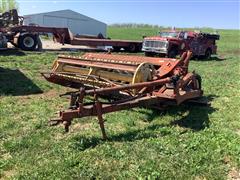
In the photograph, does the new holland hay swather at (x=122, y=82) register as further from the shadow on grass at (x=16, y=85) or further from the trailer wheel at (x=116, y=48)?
the trailer wheel at (x=116, y=48)

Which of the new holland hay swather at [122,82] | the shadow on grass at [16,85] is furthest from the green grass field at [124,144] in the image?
the shadow on grass at [16,85]

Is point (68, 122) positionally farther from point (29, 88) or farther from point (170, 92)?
point (29, 88)

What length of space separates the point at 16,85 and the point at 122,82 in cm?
367

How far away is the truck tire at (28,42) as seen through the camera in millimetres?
23750

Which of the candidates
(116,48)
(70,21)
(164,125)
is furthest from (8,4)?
(164,125)

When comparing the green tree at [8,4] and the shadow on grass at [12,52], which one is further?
the green tree at [8,4]

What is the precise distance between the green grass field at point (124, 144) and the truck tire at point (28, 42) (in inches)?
578

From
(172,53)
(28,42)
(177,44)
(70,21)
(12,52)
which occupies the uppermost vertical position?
(70,21)

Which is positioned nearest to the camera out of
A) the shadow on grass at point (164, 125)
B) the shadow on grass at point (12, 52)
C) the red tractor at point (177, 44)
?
the shadow on grass at point (164, 125)

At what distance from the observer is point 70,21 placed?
51781mm

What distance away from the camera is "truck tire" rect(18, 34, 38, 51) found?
2375 cm

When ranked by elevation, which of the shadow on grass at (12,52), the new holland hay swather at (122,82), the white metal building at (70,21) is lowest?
the shadow on grass at (12,52)

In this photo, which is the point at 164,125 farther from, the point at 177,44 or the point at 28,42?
the point at 28,42

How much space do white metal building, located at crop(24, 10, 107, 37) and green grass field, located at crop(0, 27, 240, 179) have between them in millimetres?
42541
